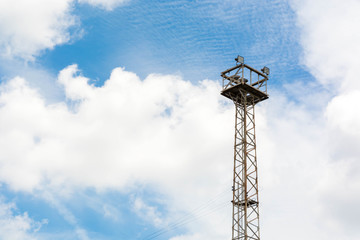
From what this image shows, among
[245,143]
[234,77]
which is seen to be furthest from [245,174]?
[234,77]

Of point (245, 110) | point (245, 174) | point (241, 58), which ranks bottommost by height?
point (245, 174)

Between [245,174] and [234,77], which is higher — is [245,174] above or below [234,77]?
below

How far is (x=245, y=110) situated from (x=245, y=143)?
458 centimetres

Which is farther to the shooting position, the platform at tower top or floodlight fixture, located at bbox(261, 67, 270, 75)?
floodlight fixture, located at bbox(261, 67, 270, 75)

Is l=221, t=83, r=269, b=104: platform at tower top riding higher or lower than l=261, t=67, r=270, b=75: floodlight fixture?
lower

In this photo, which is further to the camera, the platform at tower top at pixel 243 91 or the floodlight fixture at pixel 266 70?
the floodlight fixture at pixel 266 70

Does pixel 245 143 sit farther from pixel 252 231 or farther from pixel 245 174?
pixel 252 231

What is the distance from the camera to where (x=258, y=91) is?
232 ft

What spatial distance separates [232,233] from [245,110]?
53.9 feet

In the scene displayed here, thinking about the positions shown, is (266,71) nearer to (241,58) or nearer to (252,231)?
(241,58)

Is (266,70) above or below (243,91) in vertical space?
above

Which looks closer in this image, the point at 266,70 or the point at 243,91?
the point at 243,91

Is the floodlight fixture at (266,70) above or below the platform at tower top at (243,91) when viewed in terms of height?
above

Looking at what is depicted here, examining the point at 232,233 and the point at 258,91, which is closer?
the point at 232,233
